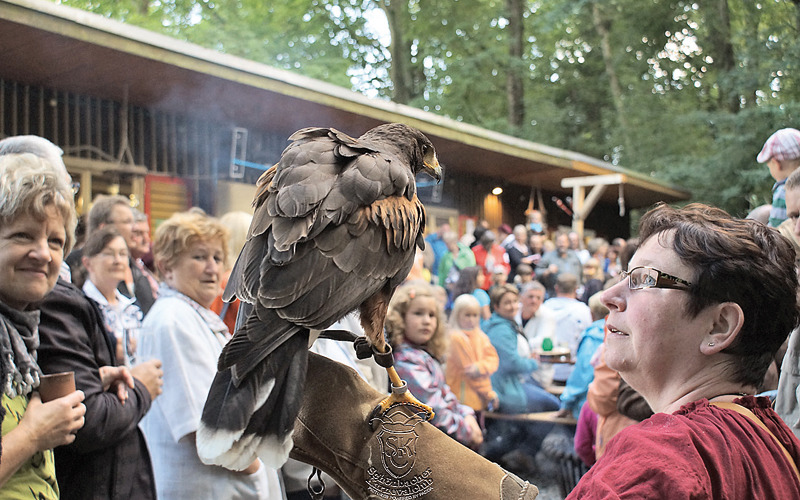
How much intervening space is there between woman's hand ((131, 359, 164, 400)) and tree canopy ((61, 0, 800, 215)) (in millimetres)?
13634

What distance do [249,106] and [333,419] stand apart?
22.0 feet

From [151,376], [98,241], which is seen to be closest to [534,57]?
[98,241]

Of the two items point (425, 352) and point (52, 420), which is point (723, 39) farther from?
point (52, 420)

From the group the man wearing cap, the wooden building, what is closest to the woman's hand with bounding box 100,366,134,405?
the man wearing cap

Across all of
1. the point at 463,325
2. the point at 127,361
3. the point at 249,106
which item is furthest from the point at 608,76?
the point at 127,361

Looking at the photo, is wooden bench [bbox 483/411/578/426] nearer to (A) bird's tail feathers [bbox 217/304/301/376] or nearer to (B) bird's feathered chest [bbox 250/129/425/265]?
(B) bird's feathered chest [bbox 250/129/425/265]

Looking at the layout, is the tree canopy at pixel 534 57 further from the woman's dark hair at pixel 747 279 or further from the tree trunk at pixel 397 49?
the woman's dark hair at pixel 747 279

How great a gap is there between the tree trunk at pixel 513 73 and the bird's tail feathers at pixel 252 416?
21.7 meters

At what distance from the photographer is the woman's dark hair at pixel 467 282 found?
24.5ft

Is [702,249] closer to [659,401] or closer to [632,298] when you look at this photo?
[632,298]

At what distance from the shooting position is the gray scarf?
→ 6.40ft

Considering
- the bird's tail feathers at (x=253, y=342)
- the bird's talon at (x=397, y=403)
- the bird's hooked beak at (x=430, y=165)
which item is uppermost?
the bird's hooked beak at (x=430, y=165)

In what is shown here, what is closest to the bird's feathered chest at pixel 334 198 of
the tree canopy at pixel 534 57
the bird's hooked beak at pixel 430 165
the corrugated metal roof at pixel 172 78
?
the bird's hooked beak at pixel 430 165

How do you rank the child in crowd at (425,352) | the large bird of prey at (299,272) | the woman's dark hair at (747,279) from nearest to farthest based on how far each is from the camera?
the woman's dark hair at (747,279) → the large bird of prey at (299,272) → the child in crowd at (425,352)
